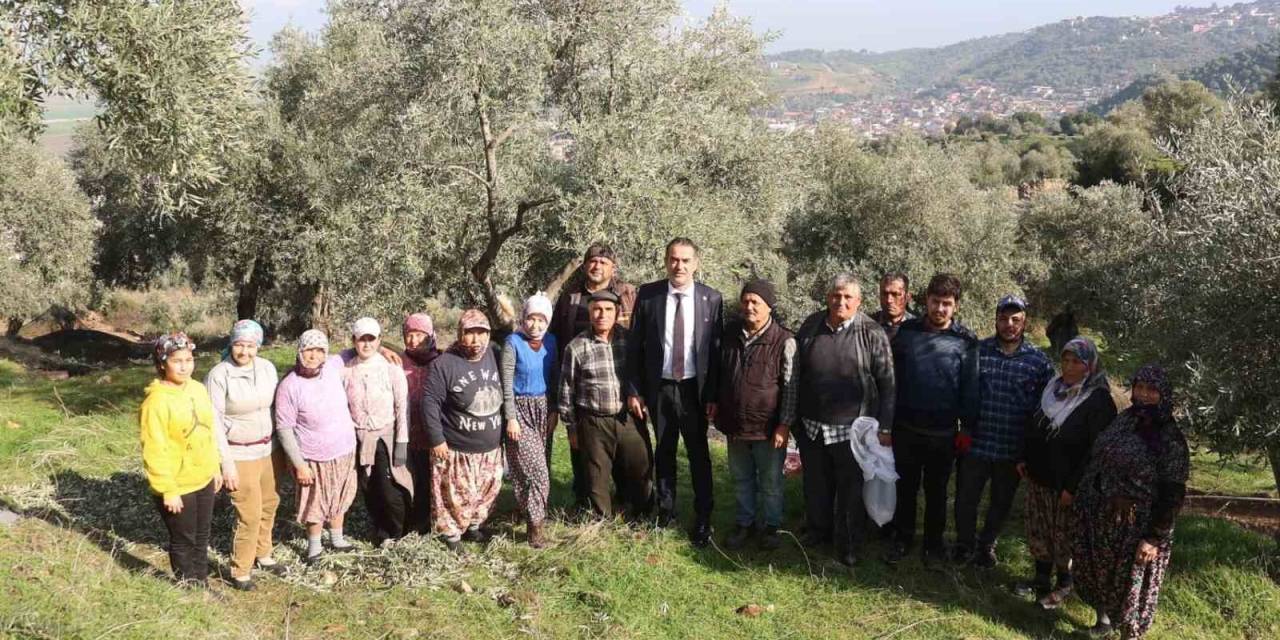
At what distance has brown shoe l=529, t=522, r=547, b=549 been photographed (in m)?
6.90

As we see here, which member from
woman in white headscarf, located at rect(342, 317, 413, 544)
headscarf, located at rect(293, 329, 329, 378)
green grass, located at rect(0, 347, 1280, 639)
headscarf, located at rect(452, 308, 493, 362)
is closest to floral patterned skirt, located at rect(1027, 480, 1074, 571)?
green grass, located at rect(0, 347, 1280, 639)

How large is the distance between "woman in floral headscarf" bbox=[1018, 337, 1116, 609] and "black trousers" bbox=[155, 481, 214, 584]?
6153 millimetres

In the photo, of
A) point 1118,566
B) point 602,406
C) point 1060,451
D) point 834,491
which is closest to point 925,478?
point 834,491

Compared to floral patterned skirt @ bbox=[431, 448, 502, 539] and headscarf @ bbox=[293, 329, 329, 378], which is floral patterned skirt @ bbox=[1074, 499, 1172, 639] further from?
headscarf @ bbox=[293, 329, 329, 378]

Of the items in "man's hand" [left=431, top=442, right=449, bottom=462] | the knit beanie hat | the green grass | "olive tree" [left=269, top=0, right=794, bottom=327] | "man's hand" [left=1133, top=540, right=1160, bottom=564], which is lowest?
the green grass

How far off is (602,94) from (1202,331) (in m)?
7.66

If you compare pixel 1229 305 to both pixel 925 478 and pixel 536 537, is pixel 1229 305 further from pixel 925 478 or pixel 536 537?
Answer: pixel 536 537

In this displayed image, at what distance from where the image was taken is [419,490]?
281 inches

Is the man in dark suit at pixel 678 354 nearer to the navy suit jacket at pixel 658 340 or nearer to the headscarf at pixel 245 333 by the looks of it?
the navy suit jacket at pixel 658 340

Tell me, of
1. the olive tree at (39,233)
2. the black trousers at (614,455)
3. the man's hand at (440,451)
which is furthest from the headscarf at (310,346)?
the olive tree at (39,233)

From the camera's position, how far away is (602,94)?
1128cm

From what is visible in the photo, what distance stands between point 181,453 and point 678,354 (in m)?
3.75

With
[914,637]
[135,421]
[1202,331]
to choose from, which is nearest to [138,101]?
[135,421]

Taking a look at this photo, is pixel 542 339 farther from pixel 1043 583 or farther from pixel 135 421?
pixel 135 421
